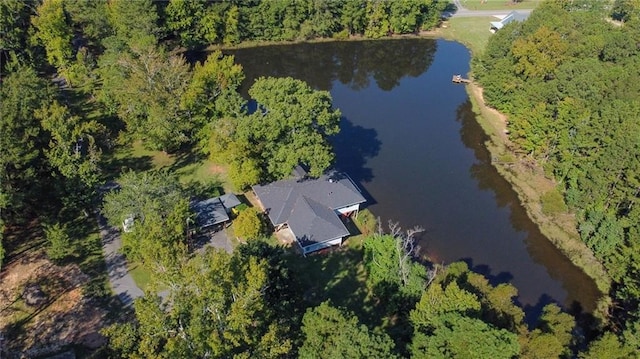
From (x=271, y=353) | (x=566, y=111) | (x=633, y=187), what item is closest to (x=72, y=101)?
(x=271, y=353)

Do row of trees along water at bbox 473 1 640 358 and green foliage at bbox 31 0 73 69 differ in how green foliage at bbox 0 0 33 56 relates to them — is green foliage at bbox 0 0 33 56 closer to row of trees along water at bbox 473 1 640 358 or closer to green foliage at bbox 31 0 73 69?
green foliage at bbox 31 0 73 69

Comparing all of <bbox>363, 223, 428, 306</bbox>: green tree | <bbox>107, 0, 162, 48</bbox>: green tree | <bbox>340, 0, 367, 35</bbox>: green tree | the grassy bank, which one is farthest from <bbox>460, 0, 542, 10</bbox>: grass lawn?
<bbox>363, 223, 428, 306</bbox>: green tree

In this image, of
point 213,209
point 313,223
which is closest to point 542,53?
point 313,223

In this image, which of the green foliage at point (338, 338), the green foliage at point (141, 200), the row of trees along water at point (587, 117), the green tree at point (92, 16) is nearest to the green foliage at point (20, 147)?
the green foliage at point (141, 200)

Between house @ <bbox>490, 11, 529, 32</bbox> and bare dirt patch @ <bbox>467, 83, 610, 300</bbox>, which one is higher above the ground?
house @ <bbox>490, 11, 529, 32</bbox>

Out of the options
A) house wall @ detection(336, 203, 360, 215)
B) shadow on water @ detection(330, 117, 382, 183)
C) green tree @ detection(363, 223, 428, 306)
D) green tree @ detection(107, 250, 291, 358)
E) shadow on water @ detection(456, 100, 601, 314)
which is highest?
green tree @ detection(107, 250, 291, 358)

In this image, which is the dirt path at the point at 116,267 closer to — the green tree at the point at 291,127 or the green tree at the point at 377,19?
the green tree at the point at 291,127

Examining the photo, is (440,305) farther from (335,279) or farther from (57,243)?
(57,243)
